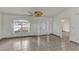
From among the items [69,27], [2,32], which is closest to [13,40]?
[2,32]

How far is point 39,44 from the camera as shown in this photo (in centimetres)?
214

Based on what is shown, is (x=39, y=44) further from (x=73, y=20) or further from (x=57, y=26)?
(x=73, y=20)

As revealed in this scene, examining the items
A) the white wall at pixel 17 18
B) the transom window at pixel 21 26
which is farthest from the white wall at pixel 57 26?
the transom window at pixel 21 26

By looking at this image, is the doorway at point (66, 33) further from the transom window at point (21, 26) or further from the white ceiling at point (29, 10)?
A: the transom window at point (21, 26)

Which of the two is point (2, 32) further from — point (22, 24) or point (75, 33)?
point (75, 33)

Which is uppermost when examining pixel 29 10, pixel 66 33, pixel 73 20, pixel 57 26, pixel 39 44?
pixel 29 10

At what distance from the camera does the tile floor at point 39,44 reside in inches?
83.5

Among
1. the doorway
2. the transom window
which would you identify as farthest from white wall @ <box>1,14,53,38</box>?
the doorway

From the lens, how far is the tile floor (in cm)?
212

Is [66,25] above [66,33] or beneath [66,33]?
above

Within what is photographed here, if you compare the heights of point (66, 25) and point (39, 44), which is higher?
point (66, 25)

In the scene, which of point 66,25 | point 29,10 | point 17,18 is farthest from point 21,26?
point 66,25

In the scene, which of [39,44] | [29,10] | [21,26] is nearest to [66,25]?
[39,44]

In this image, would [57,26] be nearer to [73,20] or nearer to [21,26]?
[73,20]
